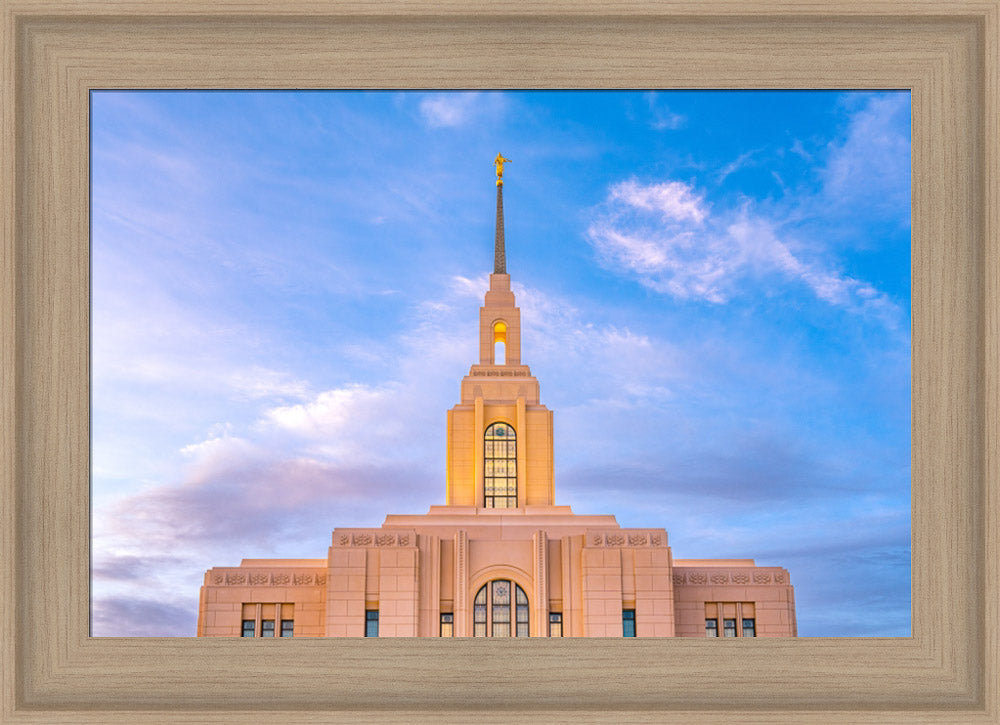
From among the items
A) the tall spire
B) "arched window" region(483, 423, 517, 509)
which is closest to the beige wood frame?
the tall spire

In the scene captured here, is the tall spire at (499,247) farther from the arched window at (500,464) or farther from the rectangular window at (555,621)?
the rectangular window at (555,621)

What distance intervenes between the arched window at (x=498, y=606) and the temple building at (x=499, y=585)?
0.02m

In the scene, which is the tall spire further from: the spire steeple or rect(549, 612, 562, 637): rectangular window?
rect(549, 612, 562, 637): rectangular window

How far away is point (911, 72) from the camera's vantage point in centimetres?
195

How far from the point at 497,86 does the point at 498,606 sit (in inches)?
507

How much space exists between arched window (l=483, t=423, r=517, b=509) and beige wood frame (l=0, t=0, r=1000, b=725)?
14.8 meters

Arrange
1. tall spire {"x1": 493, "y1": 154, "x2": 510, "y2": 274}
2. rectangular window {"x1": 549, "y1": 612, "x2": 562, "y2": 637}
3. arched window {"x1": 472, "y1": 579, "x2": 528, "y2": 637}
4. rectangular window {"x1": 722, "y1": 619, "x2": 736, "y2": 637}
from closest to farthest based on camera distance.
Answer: tall spire {"x1": 493, "y1": 154, "x2": 510, "y2": 274}, rectangular window {"x1": 722, "y1": 619, "x2": 736, "y2": 637}, rectangular window {"x1": 549, "y1": 612, "x2": 562, "y2": 637}, arched window {"x1": 472, "y1": 579, "x2": 528, "y2": 637}

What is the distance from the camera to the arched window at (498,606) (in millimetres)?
13969

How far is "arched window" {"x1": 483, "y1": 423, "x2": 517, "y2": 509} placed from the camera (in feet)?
54.4

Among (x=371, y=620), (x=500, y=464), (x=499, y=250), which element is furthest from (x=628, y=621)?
(x=499, y=250)

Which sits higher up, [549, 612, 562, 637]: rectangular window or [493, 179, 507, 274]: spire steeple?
[493, 179, 507, 274]: spire steeple

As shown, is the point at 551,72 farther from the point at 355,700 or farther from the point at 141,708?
the point at 141,708

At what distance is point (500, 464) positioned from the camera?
55.0 ft

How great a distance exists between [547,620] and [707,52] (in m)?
12.4
